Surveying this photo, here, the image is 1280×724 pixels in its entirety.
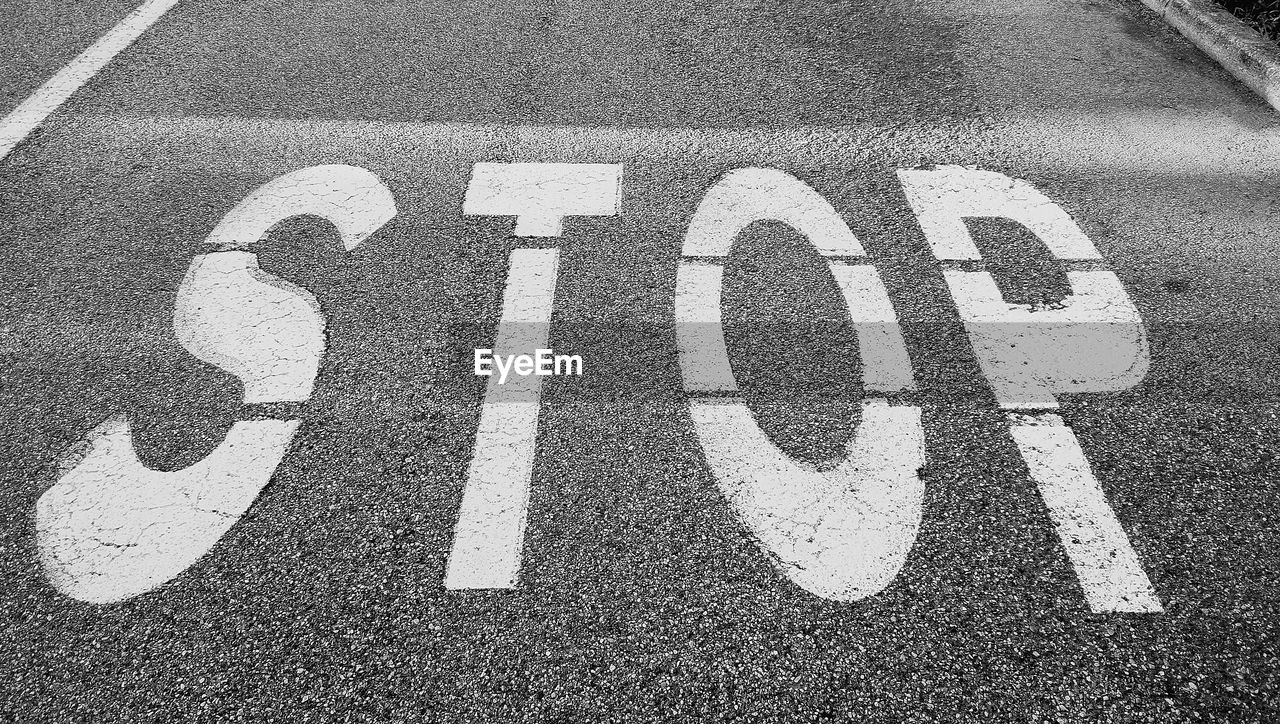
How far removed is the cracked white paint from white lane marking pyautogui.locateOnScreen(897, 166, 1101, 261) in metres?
0.35

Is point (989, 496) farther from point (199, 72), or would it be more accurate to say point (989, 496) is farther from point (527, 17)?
point (199, 72)

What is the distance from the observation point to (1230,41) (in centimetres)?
425

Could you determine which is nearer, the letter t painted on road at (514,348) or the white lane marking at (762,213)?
the letter t painted on road at (514,348)

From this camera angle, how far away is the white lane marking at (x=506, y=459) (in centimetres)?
216

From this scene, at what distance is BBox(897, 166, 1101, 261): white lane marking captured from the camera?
3170 mm

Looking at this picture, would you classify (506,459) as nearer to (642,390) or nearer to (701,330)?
(642,390)

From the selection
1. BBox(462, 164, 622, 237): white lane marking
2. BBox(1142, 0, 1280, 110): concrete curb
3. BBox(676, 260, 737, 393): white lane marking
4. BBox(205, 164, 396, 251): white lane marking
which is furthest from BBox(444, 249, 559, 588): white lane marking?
BBox(1142, 0, 1280, 110): concrete curb

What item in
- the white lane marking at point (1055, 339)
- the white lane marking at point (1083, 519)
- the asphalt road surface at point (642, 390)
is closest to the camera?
the asphalt road surface at point (642, 390)

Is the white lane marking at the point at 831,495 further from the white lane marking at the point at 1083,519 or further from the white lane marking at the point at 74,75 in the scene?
the white lane marking at the point at 74,75

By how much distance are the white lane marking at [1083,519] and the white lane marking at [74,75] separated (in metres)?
4.04

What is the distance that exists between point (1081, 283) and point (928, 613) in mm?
1527

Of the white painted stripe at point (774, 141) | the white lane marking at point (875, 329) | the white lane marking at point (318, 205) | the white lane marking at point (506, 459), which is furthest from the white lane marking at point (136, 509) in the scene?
the white lane marking at point (875, 329)

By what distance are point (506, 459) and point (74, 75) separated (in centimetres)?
332

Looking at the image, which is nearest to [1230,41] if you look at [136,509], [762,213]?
[762,213]
